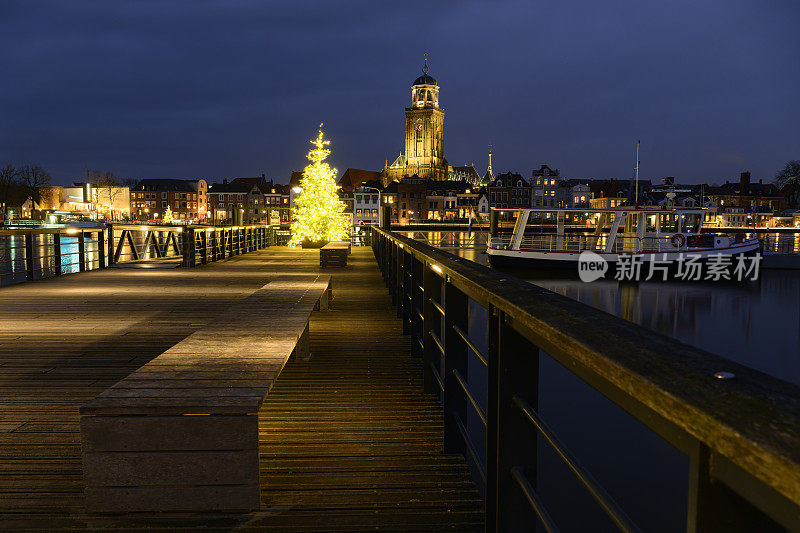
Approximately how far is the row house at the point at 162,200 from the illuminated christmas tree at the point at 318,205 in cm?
10154

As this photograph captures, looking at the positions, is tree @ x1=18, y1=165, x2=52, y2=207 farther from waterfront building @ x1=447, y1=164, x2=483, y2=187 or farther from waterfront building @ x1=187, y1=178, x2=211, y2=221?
waterfront building @ x1=447, y1=164, x2=483, y2=187

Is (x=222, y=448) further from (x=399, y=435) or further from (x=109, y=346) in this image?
(x=109, y=346)

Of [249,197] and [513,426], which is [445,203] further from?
[513,426]

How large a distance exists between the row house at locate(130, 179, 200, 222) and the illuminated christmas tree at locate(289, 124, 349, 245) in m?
102

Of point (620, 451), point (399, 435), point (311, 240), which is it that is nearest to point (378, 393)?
point (399, 435)

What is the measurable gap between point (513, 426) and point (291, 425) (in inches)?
90.7

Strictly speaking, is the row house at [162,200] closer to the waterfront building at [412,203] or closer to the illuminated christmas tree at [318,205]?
the waterfront building at [412,203]

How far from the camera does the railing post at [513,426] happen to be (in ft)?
6.19

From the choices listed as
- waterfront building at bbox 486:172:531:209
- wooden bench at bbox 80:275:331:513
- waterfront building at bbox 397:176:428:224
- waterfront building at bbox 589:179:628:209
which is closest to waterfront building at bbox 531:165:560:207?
waterfront building at bbox 486:172:531:209

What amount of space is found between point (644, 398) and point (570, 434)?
1046 centimetres

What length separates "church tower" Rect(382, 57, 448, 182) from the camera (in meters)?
133

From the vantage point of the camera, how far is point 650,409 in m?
0.95

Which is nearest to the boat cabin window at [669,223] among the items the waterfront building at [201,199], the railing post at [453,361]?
the railing post at [453,361]

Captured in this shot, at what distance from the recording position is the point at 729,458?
0.73 meters
